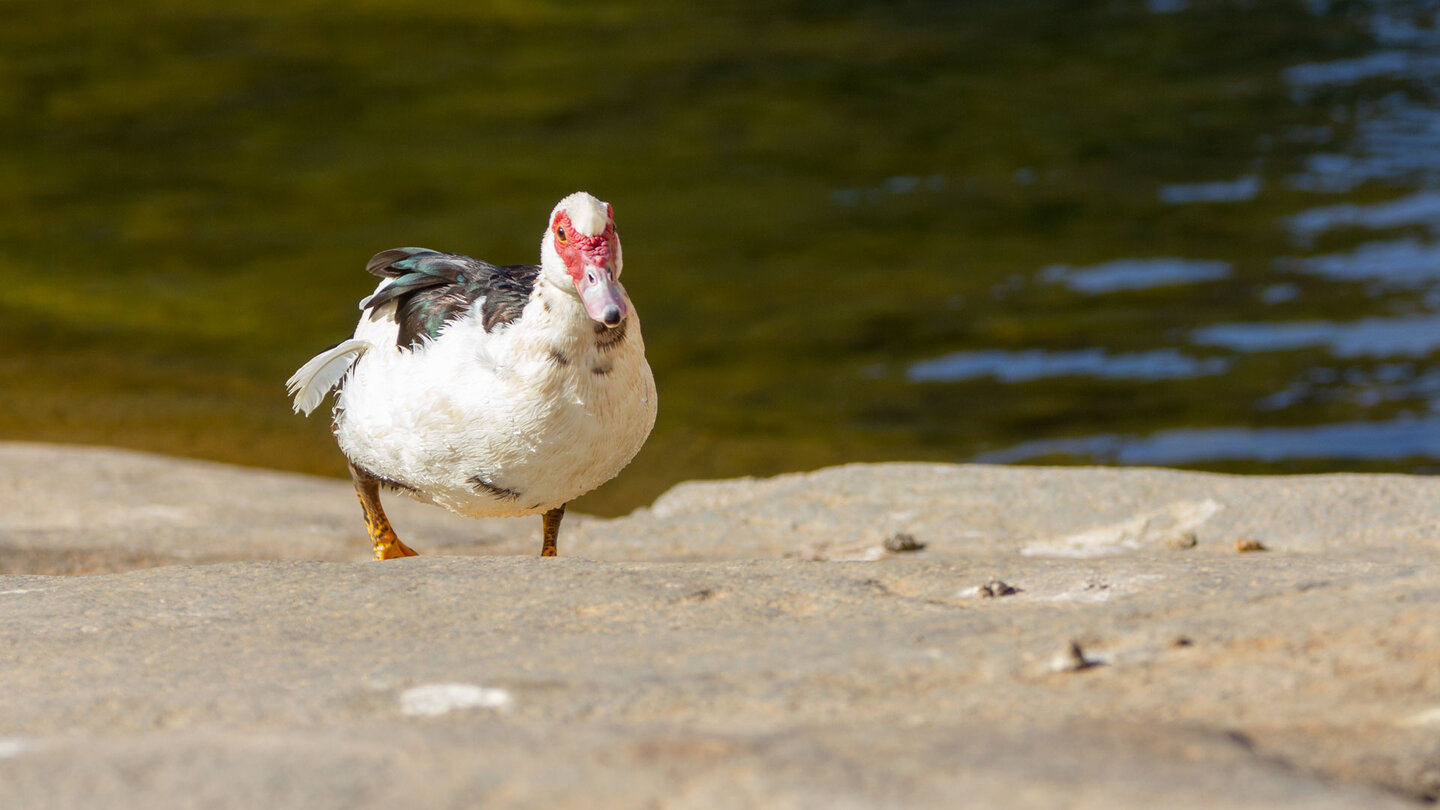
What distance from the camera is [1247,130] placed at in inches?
602

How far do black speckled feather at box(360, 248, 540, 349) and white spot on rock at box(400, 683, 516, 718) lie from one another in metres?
1.49

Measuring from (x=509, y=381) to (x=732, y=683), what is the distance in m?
1.44

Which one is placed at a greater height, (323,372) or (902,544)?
(323,372)

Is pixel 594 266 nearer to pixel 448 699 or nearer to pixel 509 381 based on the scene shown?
pixel 509 381

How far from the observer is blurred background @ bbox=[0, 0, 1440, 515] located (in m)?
9.33

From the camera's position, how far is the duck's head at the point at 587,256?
362cm

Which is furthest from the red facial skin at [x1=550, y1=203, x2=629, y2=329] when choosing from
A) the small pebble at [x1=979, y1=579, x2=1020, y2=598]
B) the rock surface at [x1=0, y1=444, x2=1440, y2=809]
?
Answer: the small pebble at [x1=979, y1=579, x2=1020, y2=598]

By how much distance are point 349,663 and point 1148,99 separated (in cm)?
1517

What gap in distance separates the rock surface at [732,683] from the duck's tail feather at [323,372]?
0.95 metres

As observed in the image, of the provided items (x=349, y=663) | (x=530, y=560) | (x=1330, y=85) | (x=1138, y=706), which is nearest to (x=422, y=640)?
(x=349, y=663)

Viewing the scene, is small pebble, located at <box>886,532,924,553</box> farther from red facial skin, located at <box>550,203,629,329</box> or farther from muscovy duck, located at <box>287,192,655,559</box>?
red facial skin, located at <box>550,203,629,329</box>

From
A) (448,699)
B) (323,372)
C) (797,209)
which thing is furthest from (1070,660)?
(797,209)

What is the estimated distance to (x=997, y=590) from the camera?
125 inches

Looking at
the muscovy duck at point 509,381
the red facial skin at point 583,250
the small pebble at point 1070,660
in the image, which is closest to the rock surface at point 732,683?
the small pebble at point 1070,660
